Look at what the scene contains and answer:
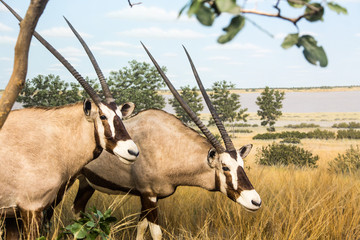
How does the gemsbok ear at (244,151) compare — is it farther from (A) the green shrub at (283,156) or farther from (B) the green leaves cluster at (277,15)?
(A) the green shrub at (283,156)

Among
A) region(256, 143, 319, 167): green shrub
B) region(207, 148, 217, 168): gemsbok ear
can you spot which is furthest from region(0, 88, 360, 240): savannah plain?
region(256, 143, 319, 167): green shrub

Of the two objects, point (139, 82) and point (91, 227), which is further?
point (139, 82)

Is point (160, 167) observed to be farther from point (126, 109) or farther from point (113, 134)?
point (113, 134)

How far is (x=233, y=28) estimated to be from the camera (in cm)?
153

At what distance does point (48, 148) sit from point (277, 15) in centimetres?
252

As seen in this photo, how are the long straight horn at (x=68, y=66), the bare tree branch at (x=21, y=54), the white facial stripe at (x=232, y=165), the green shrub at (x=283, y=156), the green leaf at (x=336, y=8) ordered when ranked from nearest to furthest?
the green leaf at (x=336, y=8) → the bare tree branch at (x=21, y=54) → the long straight horn at (x=68, y=66) → the white facial stripe at (x=232, y=165) → the green shrub at (x=283, y=156)

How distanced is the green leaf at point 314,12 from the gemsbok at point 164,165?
2.55 meters

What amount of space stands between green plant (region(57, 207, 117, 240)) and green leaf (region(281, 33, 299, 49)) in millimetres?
2383

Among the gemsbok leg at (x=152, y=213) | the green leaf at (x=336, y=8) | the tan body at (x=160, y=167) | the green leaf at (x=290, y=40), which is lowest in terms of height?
the gemsbok leg at (x=152, y=213)

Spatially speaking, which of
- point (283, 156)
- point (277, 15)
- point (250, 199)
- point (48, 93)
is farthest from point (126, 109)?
point (48, 93)

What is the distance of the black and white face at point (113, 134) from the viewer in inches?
144

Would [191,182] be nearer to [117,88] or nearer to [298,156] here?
[298,156]

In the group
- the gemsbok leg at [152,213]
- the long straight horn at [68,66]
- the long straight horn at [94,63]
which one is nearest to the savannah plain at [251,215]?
the gemsbok leg at [152,213]

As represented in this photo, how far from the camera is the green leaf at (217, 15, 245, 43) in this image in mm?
1517
